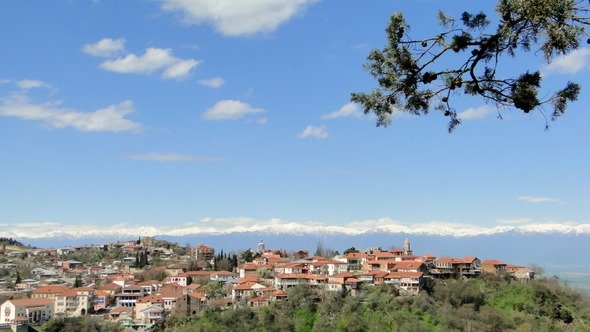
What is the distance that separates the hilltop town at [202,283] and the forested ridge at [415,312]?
167 cm

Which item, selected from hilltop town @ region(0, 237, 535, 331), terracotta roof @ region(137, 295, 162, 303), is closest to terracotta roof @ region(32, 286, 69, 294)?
hilltop town @ region(0, 237, 535, 331)

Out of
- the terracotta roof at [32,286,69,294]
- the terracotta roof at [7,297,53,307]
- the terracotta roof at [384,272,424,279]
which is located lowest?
the terracotta roof at [7,297,53,307]

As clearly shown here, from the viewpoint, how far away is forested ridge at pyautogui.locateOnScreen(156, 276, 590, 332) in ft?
127

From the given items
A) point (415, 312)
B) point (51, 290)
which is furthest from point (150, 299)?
point (415, 312)

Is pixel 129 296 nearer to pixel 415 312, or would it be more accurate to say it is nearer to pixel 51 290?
pixel 51 290

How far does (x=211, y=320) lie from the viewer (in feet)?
137

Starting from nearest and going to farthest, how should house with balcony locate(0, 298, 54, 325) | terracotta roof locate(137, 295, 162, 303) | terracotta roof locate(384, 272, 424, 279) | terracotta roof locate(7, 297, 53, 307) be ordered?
house with balcony locate(0, 298, 54, 325) → terracotta roof locate(7, 297, 53, 307) → terracotta roof locate(384, 272, 424, 279) → terracotta roof locate(137, 295, 162, 303)

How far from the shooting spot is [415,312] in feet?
134

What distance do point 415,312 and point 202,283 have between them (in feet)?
75.8

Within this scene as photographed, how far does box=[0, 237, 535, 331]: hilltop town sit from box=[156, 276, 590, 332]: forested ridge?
1.67 m

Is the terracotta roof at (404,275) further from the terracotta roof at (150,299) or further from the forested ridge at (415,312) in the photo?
the terracotta roof at (150,299)

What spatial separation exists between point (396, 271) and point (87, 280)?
32.7 metres

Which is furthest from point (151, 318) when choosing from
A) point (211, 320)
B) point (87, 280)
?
point (87, 280)

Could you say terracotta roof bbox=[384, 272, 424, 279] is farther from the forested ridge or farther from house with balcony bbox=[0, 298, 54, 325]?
house with balcony bbox=[0, 298, 54, 325]
